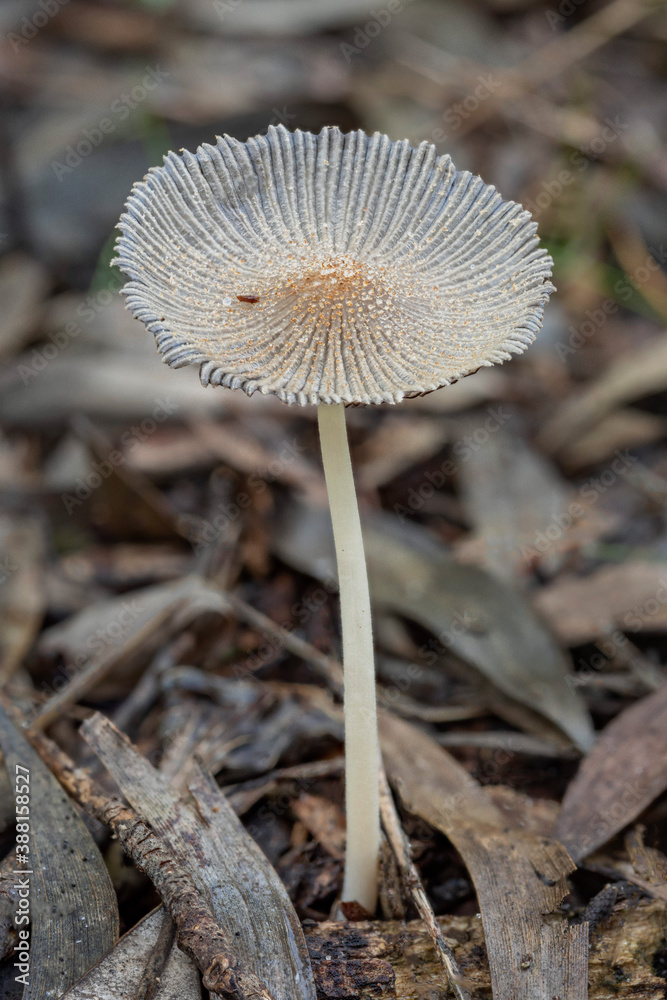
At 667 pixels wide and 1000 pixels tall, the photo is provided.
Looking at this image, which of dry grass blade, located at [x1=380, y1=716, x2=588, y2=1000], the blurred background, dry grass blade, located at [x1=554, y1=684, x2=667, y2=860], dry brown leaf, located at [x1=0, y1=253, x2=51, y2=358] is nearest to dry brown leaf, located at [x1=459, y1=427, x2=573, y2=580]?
the blurred background

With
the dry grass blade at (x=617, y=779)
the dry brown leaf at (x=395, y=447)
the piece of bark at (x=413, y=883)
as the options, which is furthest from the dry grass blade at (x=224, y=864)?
the dry brown leaf at (x=395, y=447)

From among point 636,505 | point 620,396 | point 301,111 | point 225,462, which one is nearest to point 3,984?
point 225,462

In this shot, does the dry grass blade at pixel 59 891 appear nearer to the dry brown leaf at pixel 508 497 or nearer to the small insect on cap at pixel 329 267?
the small insect on cap at pixel 329 267

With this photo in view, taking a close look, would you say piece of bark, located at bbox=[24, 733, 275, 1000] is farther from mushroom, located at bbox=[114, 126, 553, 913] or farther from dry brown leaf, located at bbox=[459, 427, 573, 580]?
dry brown leaf, located at bbox=[459, 427, 573, 580]

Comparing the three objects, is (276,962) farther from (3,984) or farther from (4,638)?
(4,638)

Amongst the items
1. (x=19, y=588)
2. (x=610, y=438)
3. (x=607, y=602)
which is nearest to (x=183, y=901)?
(x=19, y=588)
